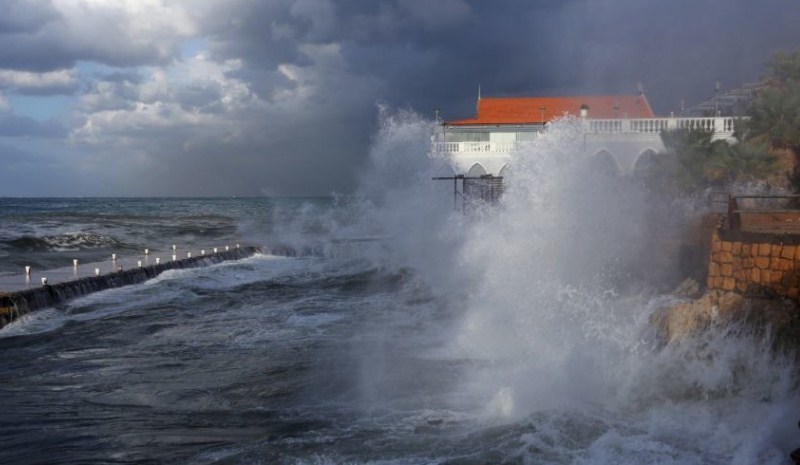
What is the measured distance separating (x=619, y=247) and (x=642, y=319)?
3.80 meters

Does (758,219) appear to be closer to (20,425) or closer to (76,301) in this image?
(20,425)

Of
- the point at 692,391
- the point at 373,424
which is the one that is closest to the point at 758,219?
the point at 692,391

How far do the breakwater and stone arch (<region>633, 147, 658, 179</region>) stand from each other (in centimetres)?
1531

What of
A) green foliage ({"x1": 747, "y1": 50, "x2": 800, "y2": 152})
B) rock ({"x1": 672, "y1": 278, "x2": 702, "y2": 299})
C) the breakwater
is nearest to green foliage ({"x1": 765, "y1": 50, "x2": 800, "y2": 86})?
green foliage ({"x1": 747, "y1": 50, "x2": 800, "y2": 152})

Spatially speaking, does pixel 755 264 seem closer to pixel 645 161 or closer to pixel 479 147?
pixel 645 161

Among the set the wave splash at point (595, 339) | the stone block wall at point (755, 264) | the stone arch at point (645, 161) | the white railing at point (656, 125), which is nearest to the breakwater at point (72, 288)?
the wave splash at point (595, 339)

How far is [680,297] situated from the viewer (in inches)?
446

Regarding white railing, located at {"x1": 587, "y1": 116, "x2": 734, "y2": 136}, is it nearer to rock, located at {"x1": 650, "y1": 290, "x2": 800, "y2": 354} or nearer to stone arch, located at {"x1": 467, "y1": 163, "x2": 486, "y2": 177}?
stone arch, located at {"x1": 467, "y1": 163, "x2": 486, "y2": 177}

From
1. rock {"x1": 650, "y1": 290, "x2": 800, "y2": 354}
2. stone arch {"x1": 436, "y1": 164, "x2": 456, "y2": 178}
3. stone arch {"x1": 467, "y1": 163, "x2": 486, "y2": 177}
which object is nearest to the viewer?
rock {"x1": 650, "y1": 290, "x2": 800, "y2": 354}

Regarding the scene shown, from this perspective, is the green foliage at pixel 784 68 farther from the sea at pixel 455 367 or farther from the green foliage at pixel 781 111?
the sea at pixel 455 367

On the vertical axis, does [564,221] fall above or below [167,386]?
above

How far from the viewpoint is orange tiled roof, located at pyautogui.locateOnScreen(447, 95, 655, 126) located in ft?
94.8

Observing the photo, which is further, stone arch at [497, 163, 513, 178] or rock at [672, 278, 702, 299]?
stone arch at [497, 163, 513, 178]

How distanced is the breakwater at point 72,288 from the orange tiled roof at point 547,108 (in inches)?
453
